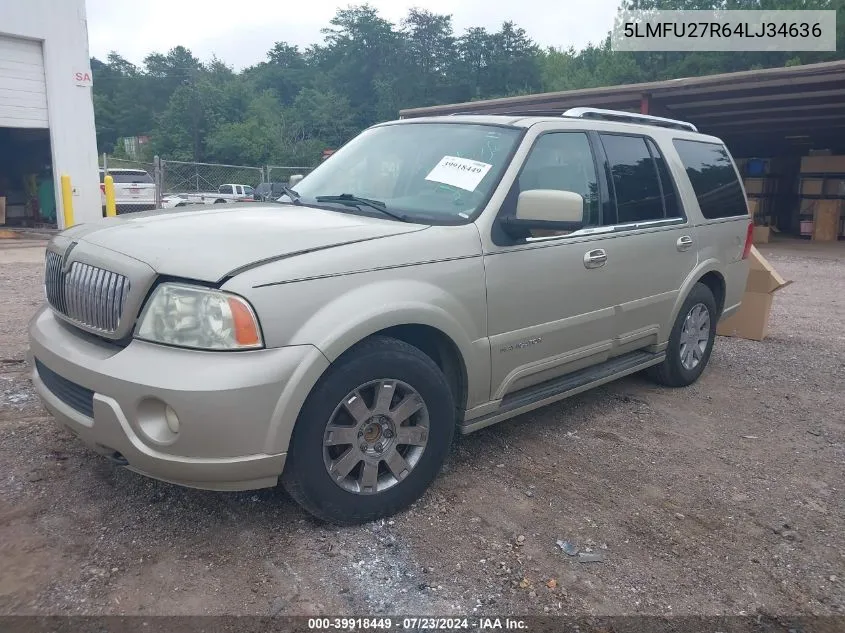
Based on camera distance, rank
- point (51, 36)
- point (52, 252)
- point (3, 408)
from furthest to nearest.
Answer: point (51, 36) → point (3, 408) → point (52, 252)

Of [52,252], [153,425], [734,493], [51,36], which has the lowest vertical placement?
[734,493]

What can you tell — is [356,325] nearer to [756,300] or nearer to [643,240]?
[643,240]

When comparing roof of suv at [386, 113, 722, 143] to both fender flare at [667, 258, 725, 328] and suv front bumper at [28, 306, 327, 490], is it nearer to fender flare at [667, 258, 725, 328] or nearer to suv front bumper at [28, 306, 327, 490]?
fender flare at [667, 258, 725, 328]

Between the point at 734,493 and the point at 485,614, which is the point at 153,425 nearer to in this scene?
the point at 485,614

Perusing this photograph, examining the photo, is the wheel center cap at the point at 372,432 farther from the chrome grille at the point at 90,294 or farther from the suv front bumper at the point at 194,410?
the chrome grille at the point at 90,294

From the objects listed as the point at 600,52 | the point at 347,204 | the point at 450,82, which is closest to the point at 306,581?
the point at 347,204

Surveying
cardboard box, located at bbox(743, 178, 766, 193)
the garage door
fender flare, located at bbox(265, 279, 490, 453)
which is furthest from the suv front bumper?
cardboard box, located at bbox(743, 178, 766, 193)

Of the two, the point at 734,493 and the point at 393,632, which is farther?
the point at 734,493

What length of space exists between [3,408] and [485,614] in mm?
3268

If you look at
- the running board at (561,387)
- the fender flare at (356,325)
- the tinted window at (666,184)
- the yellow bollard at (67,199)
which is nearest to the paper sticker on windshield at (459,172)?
the fender flare at (356,325)

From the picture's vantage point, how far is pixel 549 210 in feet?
10.9

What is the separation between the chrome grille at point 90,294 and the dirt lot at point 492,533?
870 mm

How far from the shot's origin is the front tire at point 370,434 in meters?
2.74

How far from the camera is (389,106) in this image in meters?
65.1
